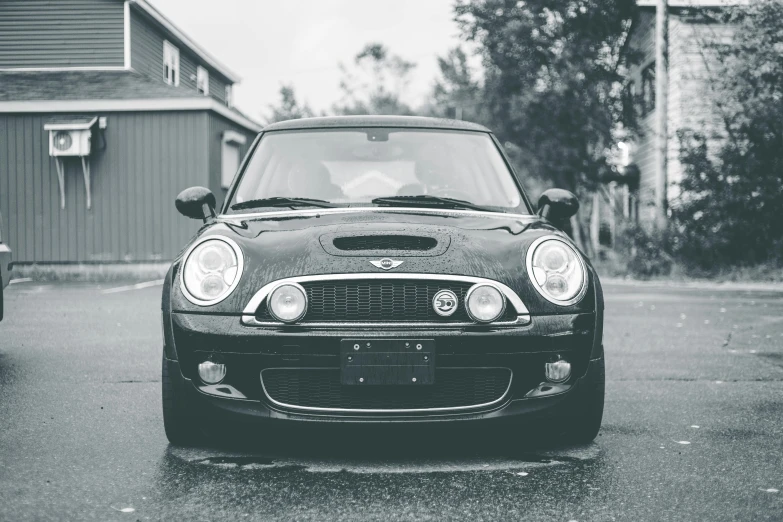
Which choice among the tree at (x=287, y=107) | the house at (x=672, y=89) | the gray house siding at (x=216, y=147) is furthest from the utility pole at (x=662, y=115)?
the tree at (x=287, y=107)

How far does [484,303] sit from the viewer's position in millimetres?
3576

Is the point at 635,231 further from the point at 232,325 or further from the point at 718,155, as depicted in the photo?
the point at 232,325

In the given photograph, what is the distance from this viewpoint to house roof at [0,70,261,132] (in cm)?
1820

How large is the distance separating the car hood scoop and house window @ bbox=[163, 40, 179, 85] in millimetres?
21229

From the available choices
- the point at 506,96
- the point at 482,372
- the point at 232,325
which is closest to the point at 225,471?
the point at 232,325

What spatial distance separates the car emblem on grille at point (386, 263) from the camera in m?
3.59

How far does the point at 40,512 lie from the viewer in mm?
3064

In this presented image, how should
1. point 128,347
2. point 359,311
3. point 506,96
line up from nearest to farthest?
1. point 359,311
2. point 128,347
3. point 506,96

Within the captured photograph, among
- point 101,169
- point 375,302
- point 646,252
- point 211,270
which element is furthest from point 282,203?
point 101,169

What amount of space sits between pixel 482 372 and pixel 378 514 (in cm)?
76

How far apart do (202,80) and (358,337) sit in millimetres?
25829

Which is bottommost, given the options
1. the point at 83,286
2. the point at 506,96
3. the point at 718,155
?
the point at 83,286

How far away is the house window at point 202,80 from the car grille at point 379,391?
81.0 ft

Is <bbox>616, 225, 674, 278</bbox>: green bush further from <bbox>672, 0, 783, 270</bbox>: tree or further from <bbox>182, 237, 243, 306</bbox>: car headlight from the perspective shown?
<bbox>182, 237, 243, 306</bbox>: car headlight
